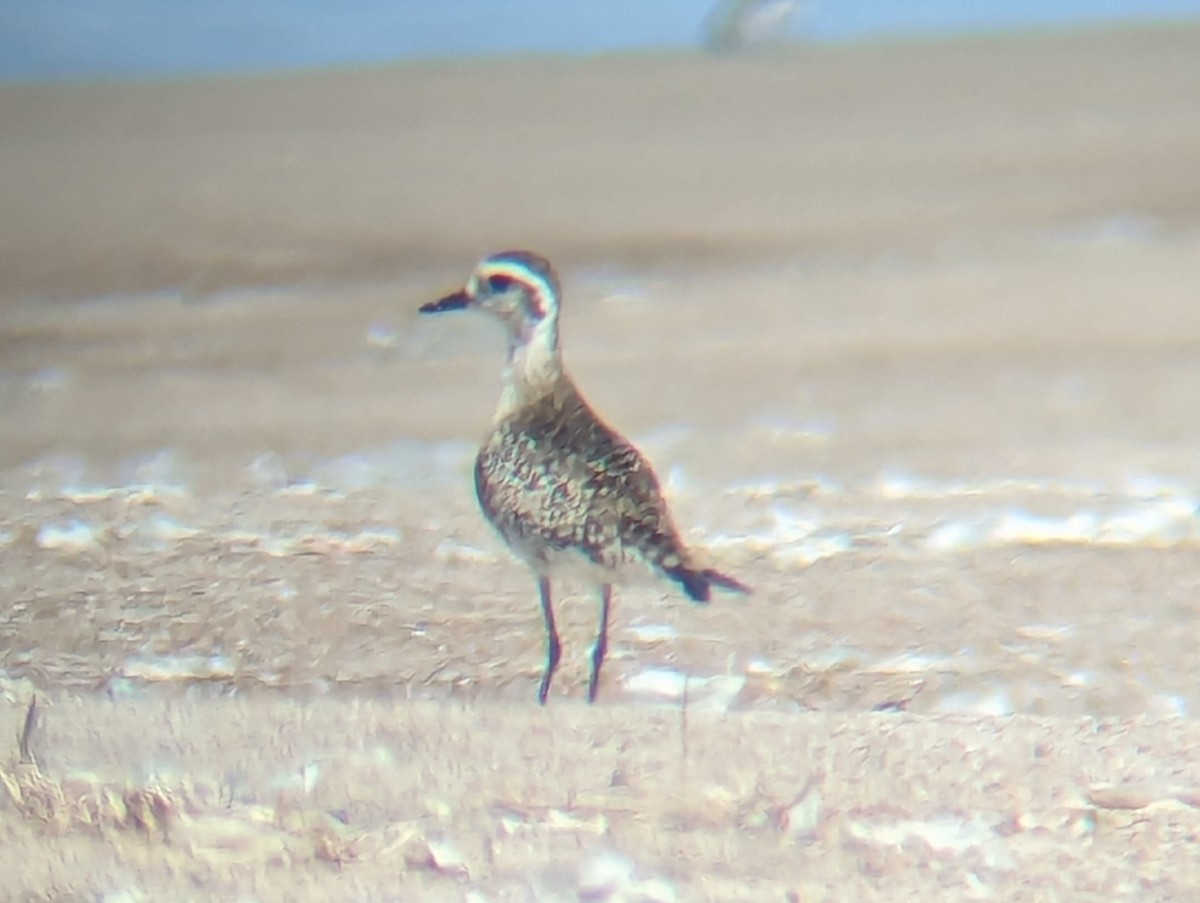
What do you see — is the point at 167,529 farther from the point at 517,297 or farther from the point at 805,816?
the point at 805,816

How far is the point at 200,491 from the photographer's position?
108cm

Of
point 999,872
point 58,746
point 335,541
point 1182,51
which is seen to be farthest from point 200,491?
point 1182,51

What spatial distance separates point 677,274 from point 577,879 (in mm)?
594

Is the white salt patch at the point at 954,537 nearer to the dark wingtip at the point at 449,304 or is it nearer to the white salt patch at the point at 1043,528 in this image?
the white salt patch at the point at 1043,528

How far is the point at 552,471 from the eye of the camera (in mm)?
750

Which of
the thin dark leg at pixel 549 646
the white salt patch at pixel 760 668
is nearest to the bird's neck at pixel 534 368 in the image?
the thin dark leg at pixel 549 646

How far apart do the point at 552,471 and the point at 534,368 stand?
8 centimetres

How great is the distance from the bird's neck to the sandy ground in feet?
0.59

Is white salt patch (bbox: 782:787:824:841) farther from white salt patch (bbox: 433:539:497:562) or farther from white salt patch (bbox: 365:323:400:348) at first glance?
white salt patch (bbox: 365:323:400:348)

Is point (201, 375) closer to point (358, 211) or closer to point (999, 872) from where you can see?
point (358, 211)

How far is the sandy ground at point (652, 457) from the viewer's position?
82 centimetres

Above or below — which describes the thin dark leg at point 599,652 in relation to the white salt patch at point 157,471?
below

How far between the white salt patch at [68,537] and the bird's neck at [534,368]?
431 mm

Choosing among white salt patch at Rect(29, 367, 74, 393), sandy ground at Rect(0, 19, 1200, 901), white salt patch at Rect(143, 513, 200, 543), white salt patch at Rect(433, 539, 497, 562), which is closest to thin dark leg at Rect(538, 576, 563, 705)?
sandy ground at Rect(0, 19, 1200, 901)
